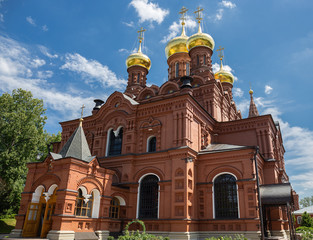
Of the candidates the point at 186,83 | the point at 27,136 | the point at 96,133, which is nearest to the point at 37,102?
the point at 27,136

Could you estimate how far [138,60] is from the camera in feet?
87.3

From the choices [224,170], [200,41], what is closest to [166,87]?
[200,41]

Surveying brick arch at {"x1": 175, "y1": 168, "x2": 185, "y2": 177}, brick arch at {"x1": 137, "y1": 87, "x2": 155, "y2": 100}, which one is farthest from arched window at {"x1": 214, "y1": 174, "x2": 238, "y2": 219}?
brick arch at {"x1": 137, "y1": 87, "x2": 155, "y2": 100}

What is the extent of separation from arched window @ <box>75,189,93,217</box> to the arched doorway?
1.15m

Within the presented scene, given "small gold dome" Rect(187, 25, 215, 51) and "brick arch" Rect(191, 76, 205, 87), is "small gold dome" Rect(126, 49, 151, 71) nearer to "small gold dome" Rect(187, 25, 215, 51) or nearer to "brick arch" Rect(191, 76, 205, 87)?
"small gold dome" Rect(187, 25, 215, 51)

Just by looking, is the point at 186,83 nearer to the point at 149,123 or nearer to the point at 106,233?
the point at 149,123

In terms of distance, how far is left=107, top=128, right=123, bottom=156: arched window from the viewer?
17.6m

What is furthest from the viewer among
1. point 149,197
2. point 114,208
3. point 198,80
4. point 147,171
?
point 198,80

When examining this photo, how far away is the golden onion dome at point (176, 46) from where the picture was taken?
25.7 meters

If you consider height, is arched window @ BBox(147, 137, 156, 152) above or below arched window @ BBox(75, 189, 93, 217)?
above

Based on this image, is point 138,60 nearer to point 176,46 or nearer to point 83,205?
point 176,46

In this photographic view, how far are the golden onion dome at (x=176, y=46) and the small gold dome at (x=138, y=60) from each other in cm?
219

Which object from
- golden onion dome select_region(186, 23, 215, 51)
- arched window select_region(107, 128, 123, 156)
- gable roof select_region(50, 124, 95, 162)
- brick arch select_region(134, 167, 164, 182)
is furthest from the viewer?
golden onion dome select_region(186, 23, 215, 51)

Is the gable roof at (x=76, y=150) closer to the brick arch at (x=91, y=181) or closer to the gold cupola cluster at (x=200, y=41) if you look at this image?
the brick arch at (x=91, y=181)
